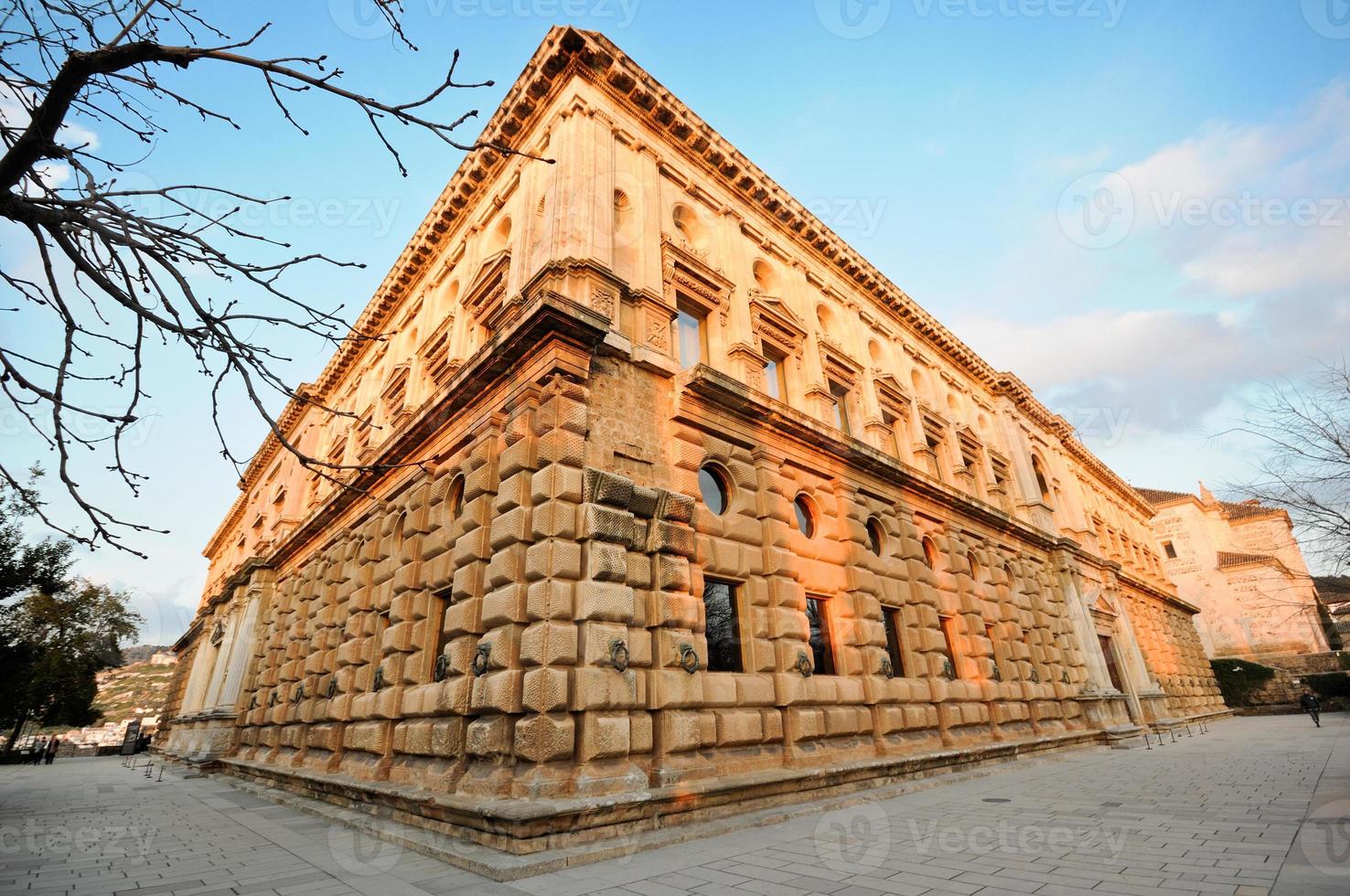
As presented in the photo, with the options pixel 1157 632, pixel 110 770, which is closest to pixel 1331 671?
pixel 1157 632

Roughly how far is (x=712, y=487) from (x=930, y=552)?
8435 millimetres

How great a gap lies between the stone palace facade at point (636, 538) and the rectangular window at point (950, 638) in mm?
332

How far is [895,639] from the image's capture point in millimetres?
13523

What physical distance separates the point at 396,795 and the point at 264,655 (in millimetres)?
16581

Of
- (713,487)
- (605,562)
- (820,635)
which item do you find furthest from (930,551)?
(605,562)

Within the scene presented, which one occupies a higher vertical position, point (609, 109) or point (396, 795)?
point (609, 109)

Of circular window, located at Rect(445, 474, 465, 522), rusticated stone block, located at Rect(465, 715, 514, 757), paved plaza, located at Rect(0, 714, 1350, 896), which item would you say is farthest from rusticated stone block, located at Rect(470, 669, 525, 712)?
circular window, located at Rect(445, 474, 465, 522)

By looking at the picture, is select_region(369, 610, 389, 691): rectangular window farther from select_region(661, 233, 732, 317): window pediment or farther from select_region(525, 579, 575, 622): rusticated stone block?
select_region(661, 233, 732, 317): window pediment

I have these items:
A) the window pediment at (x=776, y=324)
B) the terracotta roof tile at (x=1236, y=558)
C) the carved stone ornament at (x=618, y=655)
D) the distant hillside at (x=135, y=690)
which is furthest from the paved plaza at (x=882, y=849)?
the distant hillside at (x=135, y=690)

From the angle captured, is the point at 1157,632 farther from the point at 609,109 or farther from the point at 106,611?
the point at 106,611

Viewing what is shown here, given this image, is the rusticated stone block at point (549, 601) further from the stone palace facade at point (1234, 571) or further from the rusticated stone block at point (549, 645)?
the stone palace facade at point (1234, 571)

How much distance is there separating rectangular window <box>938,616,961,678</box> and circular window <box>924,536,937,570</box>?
55.3 inches

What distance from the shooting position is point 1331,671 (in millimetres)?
38000

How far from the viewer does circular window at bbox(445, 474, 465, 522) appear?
11195mm
